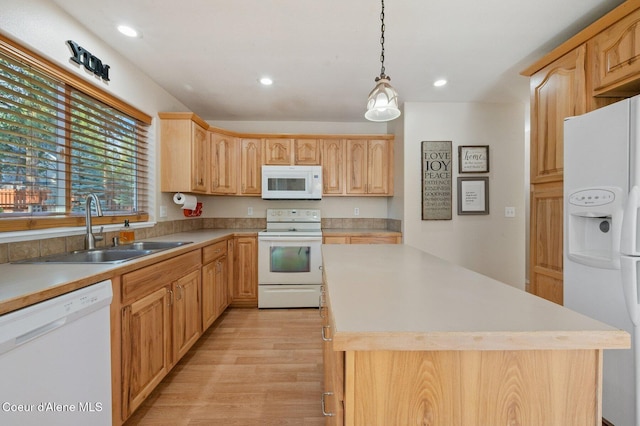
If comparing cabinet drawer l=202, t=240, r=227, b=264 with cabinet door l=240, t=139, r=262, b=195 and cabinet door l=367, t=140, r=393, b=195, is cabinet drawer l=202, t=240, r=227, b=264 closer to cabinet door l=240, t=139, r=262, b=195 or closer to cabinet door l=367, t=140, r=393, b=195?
cabinet door l=240, t=139, r=262, b=195

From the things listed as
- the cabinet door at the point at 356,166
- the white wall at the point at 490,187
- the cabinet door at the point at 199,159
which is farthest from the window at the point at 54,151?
the white wall at the point at 490,187

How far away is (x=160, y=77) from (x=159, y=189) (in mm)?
1062

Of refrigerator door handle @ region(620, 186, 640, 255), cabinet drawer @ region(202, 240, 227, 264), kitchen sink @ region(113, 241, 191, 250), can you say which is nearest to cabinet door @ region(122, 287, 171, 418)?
kitchen sink @ region(113, 241, 191, 250)

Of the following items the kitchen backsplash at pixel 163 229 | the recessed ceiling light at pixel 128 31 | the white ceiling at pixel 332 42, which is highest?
the white ceiling at pixel 332 42

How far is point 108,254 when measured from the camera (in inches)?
72.2

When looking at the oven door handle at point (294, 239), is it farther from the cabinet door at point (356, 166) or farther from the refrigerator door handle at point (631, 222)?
the refrigerator door handle at point (631, 222)

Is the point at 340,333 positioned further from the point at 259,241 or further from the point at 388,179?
the point at 388,179

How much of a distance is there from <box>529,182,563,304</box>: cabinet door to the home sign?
3329 mm

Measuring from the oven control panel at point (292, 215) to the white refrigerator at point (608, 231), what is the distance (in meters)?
2.64

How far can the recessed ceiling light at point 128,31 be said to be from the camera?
6.12 feet

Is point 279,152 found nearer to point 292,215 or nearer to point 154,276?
point 292,215

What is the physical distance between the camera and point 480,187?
10.5 ft

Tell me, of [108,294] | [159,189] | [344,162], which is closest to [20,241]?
[108,294]

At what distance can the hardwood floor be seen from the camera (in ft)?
5.10
